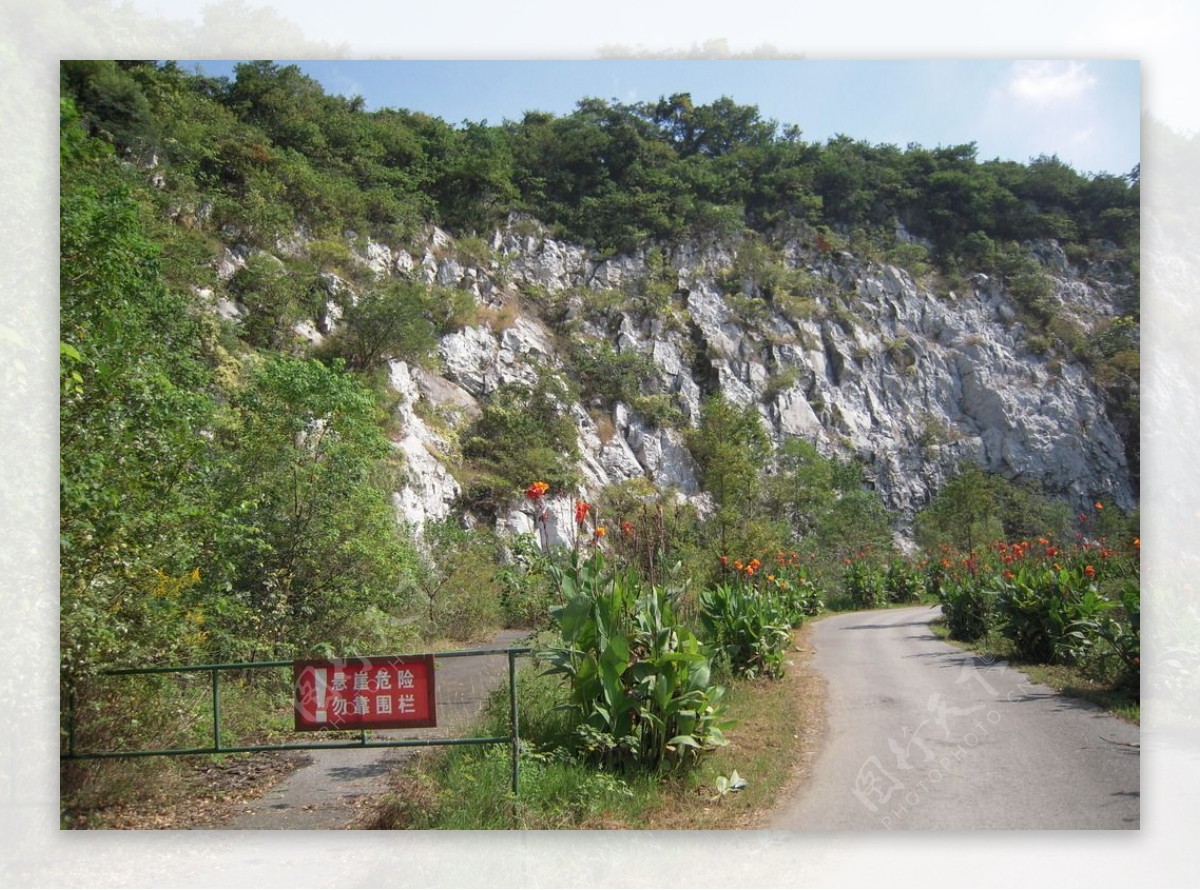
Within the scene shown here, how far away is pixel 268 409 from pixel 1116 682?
5.30m

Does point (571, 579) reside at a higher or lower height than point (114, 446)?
lower

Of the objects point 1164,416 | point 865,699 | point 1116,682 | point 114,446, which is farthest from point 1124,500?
point 114,446

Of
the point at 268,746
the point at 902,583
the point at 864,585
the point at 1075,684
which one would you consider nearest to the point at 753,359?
the point at 1075,684

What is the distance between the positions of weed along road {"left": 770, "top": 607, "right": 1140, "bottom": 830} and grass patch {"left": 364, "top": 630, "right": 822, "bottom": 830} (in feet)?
0.68

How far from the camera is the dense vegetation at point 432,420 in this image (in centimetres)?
369

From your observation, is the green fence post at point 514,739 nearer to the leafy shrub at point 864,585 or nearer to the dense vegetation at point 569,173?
the dense vegetation at point 569,173

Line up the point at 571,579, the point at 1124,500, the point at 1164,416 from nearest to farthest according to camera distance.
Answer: the point at 571,579
the point at 1164,416
the point at 1124,500

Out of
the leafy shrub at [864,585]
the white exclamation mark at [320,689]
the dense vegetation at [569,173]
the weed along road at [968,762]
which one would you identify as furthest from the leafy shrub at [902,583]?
the white exclamation mark at [320,689]

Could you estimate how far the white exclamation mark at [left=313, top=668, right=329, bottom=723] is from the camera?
360cm

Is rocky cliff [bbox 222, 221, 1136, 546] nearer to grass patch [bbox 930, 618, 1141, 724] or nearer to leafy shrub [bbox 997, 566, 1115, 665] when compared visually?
leafy shrub [bbox 997, 566, 1115, 665]

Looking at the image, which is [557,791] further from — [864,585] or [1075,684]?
[864,585]

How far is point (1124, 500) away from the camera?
4.50 metres

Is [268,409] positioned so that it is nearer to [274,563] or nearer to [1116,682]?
[274,563]

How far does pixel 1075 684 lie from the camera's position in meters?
4.59
